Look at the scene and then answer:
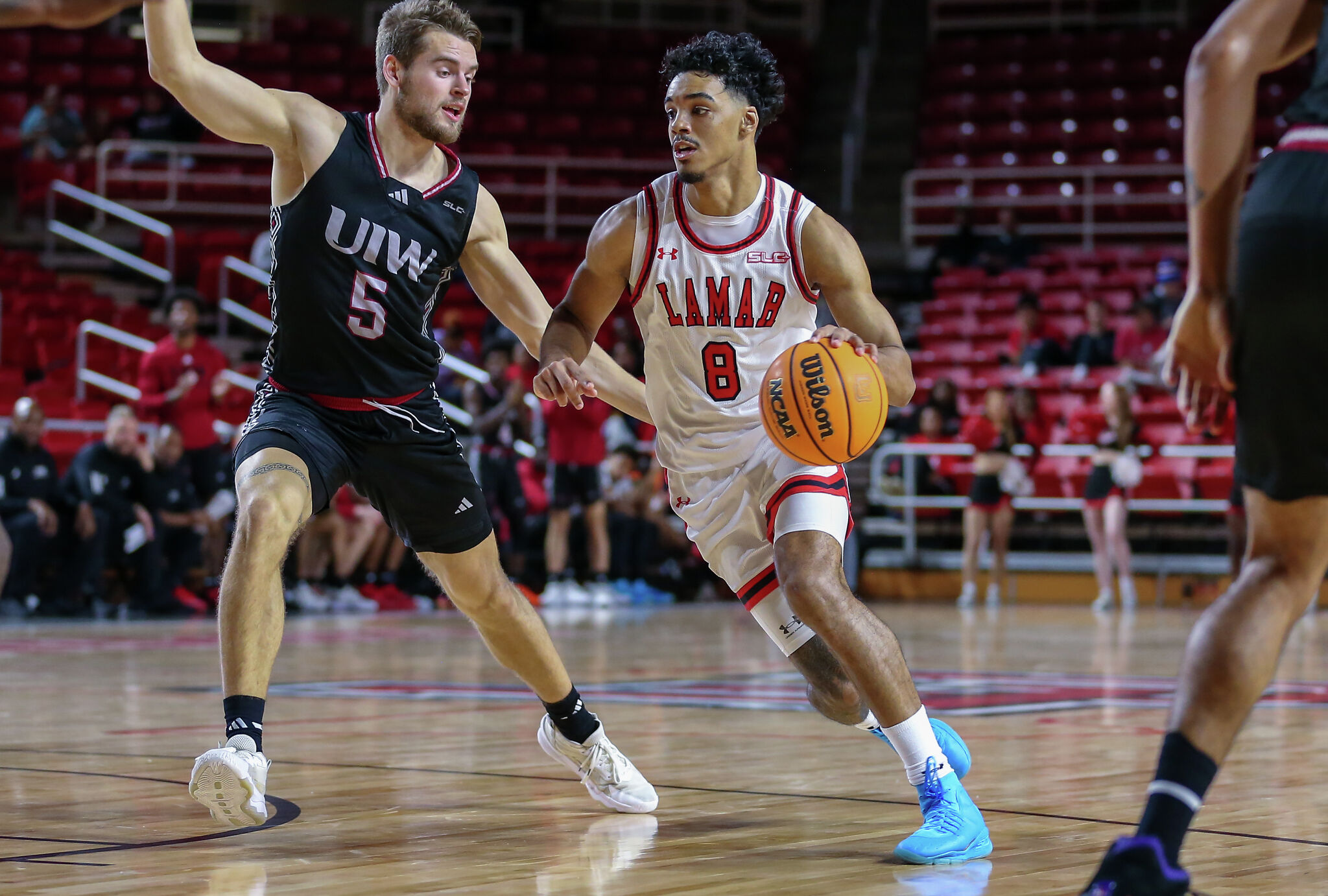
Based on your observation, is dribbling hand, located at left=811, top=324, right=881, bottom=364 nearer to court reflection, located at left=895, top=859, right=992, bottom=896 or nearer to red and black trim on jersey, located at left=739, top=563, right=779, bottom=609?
red and black trim on jersey, located at left=739, top=563, right=779, bottom=609

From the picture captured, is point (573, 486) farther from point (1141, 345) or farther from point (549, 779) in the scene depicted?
point (549, 779)

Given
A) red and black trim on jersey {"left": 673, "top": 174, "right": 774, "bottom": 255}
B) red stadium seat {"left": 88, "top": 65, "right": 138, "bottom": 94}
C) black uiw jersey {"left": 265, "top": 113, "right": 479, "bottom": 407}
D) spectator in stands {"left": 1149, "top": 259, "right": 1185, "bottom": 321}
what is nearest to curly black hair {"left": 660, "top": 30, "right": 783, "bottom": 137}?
red and black trim on jersey {"left": 673, "top": 174, "right": 774, "bottom": 255}

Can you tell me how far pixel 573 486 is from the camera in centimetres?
1434

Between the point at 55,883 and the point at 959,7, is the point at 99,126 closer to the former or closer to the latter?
the point at 959,7

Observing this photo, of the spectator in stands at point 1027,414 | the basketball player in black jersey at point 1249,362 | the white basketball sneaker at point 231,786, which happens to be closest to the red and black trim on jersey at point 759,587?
the white basketball sneaker at point 231,786

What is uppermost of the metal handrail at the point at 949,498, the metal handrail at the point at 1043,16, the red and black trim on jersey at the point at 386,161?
the metal handrail at the point at 1043,16

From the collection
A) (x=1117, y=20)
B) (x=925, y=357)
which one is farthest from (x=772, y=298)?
(x=1117, y=20)

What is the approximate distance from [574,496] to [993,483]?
3.84 m

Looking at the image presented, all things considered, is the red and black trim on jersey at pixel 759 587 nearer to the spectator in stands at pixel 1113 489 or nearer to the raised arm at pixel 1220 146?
the raised arm at pixel 1220 146

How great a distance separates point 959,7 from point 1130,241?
5.69 m

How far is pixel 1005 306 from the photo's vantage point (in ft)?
61.1

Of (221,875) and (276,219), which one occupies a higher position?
→ (276,219)

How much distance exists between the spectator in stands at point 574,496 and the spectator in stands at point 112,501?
129 inches

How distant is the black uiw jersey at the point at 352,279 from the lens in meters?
4.45
